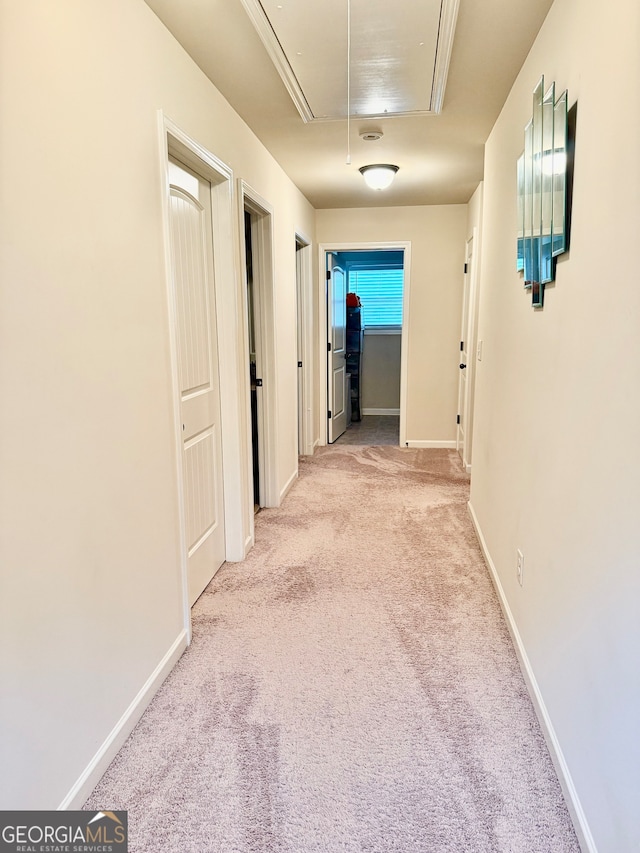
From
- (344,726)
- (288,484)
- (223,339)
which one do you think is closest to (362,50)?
(223,339)

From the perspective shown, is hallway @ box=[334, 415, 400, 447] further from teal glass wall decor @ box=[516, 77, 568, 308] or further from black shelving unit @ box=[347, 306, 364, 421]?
teal glass wall decor @ box=[516, 77, 568, 308]

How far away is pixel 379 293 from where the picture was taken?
7.48m

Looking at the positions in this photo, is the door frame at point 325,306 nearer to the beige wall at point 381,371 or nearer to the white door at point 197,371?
the beige wall at point 381,371

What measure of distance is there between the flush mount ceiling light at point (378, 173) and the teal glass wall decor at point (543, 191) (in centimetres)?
176

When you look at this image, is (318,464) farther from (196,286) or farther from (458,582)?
(196,286)

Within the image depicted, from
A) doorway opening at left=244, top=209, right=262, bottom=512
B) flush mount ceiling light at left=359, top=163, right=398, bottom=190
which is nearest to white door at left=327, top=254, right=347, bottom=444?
flush mount ceiling light at left=359, top=163, right=398, bottom=190

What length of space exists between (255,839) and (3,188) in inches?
66.6

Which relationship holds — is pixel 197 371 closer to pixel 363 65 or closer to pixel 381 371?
pixel 363 65

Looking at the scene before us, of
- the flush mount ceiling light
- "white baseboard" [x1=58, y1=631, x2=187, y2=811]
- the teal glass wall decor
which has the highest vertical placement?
the flush mount ceiling light

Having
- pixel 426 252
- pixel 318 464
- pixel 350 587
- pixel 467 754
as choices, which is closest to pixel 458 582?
pixel 350 587

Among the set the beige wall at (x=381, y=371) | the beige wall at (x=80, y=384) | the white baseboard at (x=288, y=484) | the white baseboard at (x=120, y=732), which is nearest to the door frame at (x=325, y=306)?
the white baseboard at (x=288, y=484)

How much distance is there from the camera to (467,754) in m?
1.65

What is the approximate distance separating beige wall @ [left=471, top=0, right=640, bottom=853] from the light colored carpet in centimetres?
20

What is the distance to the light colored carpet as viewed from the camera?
1412 millimetres
